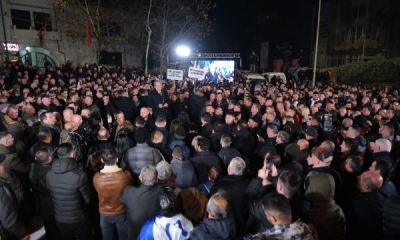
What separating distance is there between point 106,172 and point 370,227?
329cm

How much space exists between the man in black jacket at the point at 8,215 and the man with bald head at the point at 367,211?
13.1 feet

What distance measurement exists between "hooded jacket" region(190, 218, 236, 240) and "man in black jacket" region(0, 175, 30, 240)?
224 centimetres

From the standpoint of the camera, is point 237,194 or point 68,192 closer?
point 237,194

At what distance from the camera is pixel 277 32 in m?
41.8

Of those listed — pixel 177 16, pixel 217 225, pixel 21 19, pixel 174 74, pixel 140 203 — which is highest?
pixel 177 16

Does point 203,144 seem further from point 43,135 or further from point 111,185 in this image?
point 43,135

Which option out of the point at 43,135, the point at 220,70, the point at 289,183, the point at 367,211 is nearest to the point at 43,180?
the point at 43,135

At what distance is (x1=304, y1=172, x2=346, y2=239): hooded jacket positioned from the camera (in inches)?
138

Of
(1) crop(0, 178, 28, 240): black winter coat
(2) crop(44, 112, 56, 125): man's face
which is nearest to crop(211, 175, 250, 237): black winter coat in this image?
(1) crop(0, 178, 28, 240): black winter coat

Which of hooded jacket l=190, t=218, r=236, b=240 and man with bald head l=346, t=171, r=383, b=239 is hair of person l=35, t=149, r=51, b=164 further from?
man with bald head l=346, t=171, r=383, b=239

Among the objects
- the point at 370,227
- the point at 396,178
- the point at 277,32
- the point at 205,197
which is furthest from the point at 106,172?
the point at 277,32

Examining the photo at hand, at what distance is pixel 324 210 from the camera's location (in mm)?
3527

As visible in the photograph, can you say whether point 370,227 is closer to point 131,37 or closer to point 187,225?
point 187,225

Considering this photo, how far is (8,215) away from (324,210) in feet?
11.8
